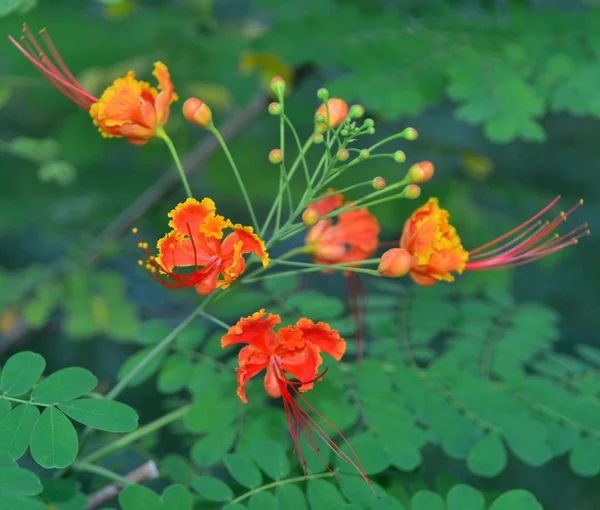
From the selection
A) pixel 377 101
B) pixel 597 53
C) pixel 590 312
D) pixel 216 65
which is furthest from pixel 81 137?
pixel 590 312

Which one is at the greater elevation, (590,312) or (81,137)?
(81,137)

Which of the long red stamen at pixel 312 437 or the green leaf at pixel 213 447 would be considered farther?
the green leaf at pixel 213 447

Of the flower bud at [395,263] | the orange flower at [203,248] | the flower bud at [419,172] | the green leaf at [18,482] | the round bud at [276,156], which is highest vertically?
the round bud at [276,156]

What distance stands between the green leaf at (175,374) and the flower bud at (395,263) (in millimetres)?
629

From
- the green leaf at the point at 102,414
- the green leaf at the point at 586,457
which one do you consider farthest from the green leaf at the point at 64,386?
the green leaf at the point at 586,457

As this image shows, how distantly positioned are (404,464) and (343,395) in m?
0.22

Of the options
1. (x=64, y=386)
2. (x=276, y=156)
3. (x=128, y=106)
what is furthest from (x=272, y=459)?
(x=128, y=106)

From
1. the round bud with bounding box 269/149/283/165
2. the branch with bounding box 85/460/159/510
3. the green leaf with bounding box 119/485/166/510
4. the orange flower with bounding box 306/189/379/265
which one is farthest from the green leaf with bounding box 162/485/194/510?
the round bud with bounding box 269/149/283/165

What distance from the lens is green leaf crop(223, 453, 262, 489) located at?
4.27ft

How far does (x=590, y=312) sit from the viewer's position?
14.4ft

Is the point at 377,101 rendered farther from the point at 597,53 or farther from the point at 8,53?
the point at 8,53

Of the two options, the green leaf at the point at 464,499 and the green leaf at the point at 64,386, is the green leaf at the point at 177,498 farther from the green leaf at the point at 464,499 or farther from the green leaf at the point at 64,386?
the green leaf at the point at 464,499

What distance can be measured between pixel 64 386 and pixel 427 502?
2.22 ft

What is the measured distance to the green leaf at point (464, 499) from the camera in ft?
4.14
